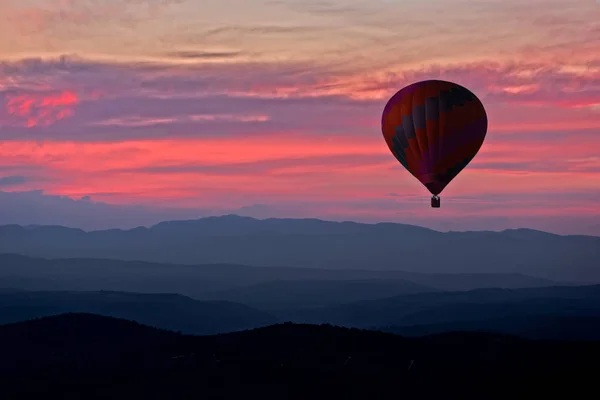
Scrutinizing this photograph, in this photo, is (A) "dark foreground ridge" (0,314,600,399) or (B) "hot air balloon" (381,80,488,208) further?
(B) "hot air balloon" (381,80,488,208)

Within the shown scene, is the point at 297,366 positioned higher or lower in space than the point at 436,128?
lower

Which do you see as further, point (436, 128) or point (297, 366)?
point (297, 366)

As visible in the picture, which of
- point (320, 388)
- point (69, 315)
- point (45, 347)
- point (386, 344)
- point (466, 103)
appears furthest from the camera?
point (69, 315)

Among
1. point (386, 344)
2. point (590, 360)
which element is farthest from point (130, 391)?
point (590, 360)

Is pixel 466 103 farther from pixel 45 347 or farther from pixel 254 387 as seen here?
pixel 45 347
